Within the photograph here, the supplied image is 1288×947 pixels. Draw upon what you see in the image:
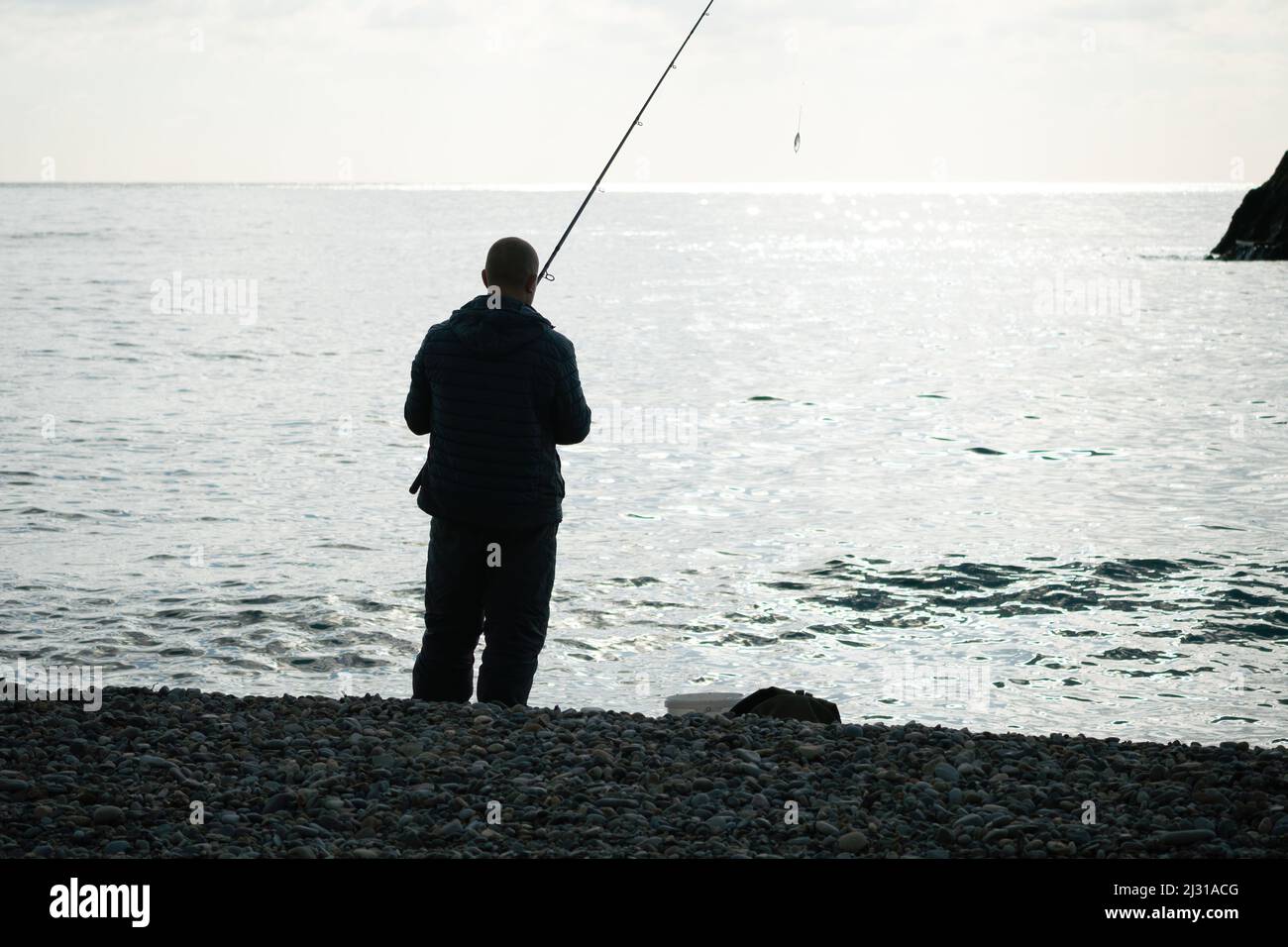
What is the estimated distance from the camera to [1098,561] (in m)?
13.0

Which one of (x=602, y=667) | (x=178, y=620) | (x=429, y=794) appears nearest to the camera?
(x=429, y=794)

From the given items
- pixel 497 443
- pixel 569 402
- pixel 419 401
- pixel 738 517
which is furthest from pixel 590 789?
pixel 738 517

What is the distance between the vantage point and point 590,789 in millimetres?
5062

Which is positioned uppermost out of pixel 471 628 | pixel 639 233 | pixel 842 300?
pixel 639 233

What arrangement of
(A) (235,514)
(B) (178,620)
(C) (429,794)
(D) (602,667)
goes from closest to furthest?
(C) (429,794) < (D) (602,667) < (B) (178,620) < (A) (235,514)

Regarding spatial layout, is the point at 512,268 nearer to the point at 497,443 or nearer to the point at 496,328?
the point at 496,328

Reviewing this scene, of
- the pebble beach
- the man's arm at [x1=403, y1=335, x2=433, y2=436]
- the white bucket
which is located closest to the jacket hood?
the man's arm at [x1=403, y1=335, x2=433, y2=436]

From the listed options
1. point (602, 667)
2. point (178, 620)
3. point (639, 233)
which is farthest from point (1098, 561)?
point (639, 233)

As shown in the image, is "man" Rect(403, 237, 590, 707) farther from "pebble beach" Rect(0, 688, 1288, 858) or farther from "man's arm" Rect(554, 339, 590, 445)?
"pebble beach" Rect(0, 688, 1288, 858)

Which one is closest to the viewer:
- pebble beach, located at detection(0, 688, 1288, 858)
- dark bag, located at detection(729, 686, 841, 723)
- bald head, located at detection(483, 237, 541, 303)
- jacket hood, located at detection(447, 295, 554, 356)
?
pebble beach, located at detection(0, 688, 1288, 858)

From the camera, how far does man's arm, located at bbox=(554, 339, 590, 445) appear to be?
585 cm

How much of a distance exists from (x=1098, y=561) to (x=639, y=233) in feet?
397

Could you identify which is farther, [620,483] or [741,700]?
[620,483]
